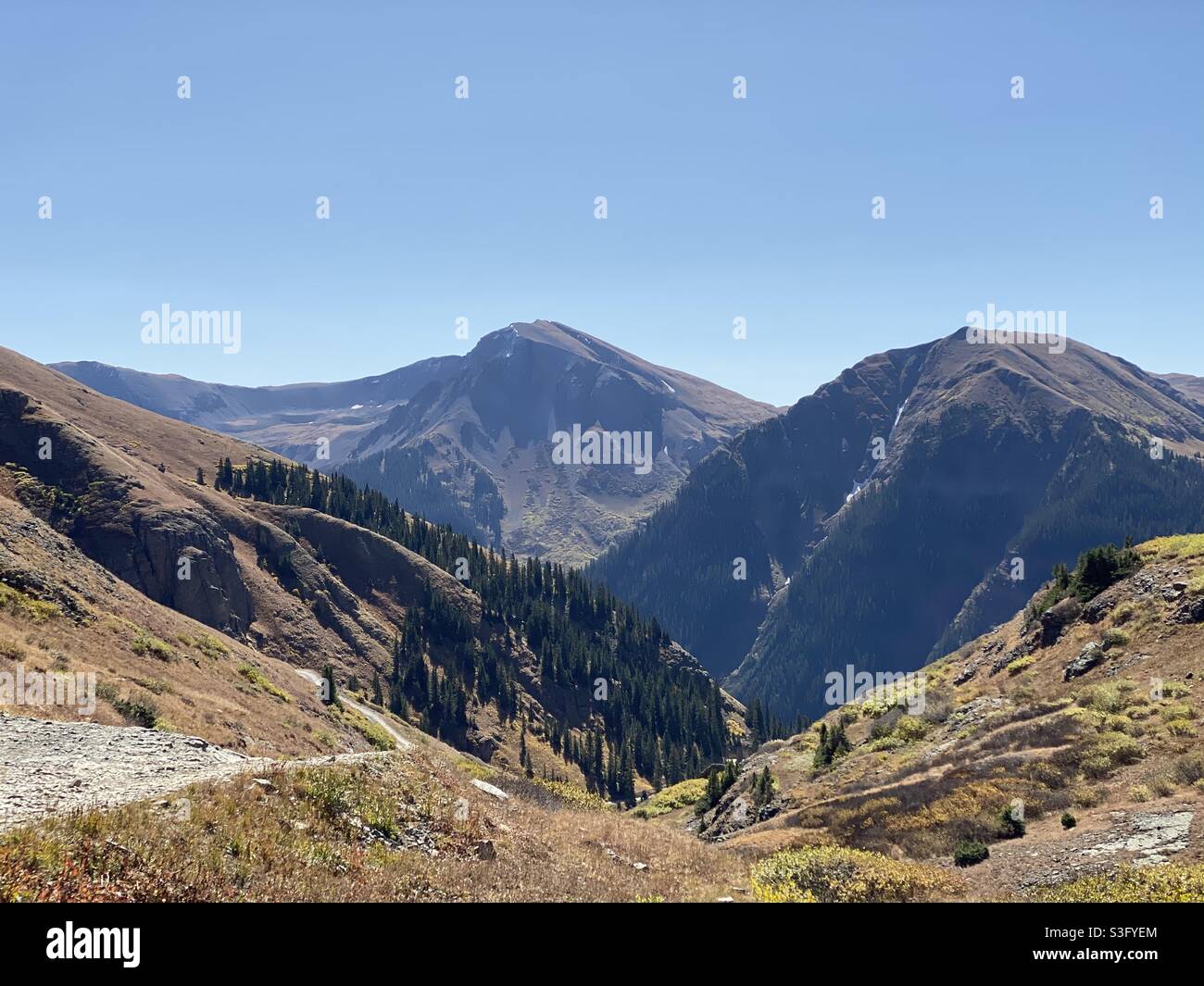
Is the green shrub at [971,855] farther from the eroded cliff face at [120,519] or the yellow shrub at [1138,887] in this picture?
the eroded cliff face at [120,519]

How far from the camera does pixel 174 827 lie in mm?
14055

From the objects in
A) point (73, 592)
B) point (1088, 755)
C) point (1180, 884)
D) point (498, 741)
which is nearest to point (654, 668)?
point (498, 741)

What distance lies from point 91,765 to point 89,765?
0.17ft

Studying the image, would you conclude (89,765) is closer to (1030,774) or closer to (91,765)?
(91,765)

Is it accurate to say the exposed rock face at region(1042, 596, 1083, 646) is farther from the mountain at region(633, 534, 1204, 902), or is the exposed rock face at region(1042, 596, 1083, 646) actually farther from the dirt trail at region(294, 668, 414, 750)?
the dirt trail at region(294, 668, 414, 750)

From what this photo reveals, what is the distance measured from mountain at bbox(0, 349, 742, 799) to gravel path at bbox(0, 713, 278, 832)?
7868 millimetres

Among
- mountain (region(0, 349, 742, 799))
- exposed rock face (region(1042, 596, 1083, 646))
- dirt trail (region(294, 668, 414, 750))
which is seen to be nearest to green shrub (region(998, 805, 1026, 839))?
exposed rock face (region(1042, 596, 1083, 646))

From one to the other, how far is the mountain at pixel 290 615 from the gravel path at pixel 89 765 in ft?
25.8

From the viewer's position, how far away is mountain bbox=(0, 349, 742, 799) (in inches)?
1763

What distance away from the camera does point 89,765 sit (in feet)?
62.6

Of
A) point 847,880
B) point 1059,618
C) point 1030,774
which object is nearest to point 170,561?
point 1059,618

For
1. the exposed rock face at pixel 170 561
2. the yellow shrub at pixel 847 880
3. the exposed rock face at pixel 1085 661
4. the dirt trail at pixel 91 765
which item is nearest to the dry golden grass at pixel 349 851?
Answer: the yellow shrub at pixel 847 880
